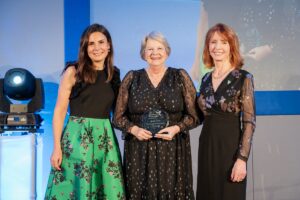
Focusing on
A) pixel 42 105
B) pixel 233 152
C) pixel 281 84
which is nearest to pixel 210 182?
pixel 233 152

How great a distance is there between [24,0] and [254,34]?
2.29 metres

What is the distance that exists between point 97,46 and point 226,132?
96cm

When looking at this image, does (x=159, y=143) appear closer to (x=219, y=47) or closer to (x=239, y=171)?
(x=239, y=171)

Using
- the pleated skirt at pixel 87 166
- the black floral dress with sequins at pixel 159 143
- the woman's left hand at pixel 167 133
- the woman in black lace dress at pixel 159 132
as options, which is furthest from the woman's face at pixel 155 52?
the pleated skirt at pixel 87 166

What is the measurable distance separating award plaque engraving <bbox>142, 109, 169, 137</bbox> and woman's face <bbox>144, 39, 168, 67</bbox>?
0.30 metres

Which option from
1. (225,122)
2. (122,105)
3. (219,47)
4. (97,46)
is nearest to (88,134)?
(122,105)

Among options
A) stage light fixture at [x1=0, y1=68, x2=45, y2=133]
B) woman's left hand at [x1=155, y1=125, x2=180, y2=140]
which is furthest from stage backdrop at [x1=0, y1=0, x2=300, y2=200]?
woman's left hand at [x1=155, y1=125, x2=180, y2=140]

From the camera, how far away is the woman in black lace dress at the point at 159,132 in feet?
7.38

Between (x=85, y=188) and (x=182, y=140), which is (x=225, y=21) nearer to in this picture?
(x=182, y=140)

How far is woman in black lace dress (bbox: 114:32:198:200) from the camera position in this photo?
2.25 meters

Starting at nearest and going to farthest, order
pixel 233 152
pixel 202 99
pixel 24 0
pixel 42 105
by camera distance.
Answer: pixel 233 152 → pixel 202 99 → pixel 42 105 → pixel 24 0

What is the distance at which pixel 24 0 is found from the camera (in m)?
3.69

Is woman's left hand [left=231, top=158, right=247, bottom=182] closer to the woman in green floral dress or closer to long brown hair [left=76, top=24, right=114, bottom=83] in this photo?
the woman in green floral dress

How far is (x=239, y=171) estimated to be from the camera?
2047 millimetres
